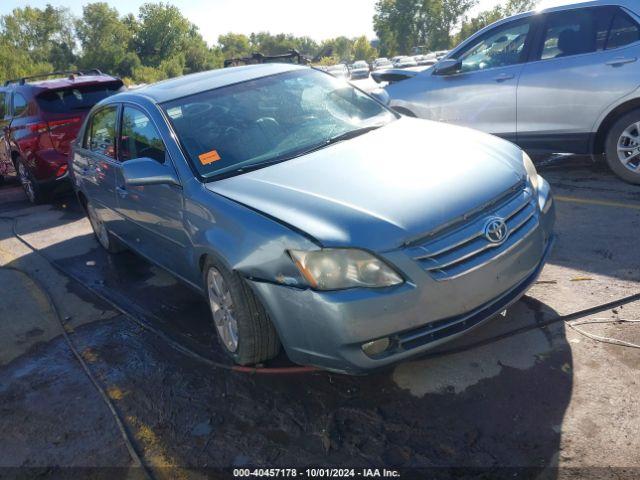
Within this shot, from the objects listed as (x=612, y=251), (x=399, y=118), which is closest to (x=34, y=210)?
(x=399, y=118)

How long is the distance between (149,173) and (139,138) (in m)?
0.77

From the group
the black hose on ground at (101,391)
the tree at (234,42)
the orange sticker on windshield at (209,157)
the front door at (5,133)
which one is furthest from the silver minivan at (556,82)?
the tree at (234,42)

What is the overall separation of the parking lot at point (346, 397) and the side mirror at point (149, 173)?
1.06m

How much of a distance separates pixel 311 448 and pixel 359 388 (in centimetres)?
50

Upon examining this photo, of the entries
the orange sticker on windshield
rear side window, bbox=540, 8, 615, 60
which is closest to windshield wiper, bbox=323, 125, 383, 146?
the orange sticker on windshield

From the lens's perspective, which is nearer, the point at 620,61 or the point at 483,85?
the point at 620,61

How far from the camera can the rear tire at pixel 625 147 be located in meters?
5.34

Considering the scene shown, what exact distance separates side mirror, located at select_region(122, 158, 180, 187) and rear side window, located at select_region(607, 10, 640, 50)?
4.38 m

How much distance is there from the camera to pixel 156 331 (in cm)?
395

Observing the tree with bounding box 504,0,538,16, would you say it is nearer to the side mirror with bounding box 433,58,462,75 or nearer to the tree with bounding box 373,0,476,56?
the tree with bounding box 373,0,476,56

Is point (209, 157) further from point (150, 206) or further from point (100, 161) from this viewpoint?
point (100, 161)

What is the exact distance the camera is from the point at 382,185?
2.95m

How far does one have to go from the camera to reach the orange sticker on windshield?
11.5ft

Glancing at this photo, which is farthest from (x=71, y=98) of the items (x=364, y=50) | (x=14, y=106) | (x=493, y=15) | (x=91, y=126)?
(x=364, y=50)
